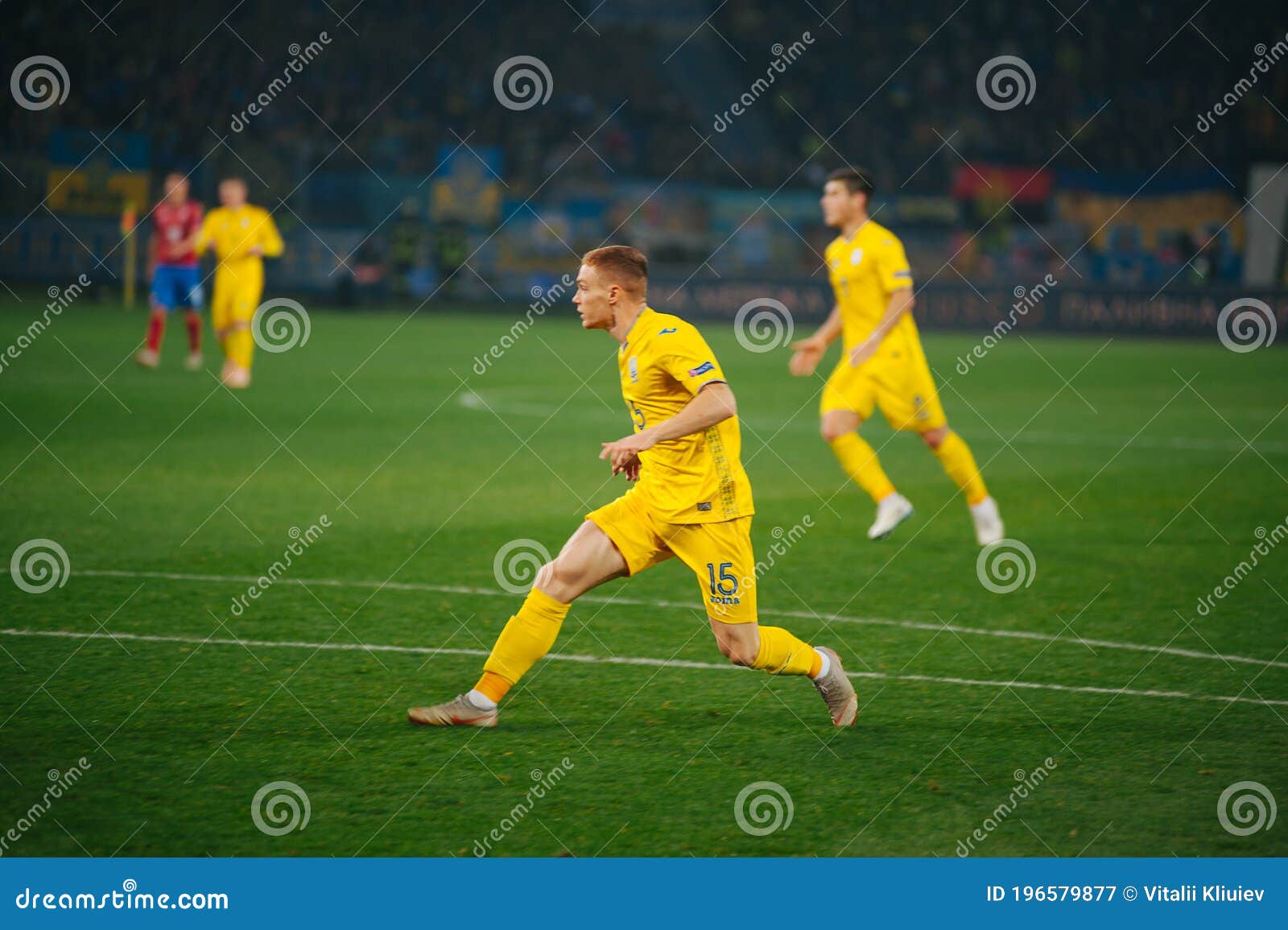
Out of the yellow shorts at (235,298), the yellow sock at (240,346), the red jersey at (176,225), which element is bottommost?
the yellow sock at (240,346)

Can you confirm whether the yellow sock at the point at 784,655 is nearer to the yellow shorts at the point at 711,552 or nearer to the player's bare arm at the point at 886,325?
the yellow shorts at the point at 711,552

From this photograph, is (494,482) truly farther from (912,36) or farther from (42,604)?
(912,36)

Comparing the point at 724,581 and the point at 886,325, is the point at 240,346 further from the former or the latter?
the point at 724,581

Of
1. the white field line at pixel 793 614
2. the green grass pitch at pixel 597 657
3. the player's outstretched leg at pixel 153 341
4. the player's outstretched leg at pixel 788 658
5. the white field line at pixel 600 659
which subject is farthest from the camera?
the player's outstretched leg at pixel 153 341

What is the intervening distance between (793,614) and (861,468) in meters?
2.16

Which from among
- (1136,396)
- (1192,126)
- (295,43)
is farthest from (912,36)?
(1136,396)

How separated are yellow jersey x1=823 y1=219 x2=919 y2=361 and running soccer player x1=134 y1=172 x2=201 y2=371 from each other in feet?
35.9

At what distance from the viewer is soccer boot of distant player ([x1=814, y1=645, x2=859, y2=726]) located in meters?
5.39

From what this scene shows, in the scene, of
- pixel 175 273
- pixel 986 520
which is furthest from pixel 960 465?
pixel 175 273

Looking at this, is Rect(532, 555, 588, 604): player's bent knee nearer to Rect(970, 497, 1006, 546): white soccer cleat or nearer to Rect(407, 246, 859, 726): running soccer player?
Rect(407, 246, 859, 726): running soccer player

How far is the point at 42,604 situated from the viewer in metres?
7.12

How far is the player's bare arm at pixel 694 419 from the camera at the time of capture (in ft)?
15.9

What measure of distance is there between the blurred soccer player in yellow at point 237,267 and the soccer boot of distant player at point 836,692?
41.2 ft

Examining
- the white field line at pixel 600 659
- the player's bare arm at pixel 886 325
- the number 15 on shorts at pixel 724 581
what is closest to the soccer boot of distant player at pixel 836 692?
the number 15 on shorts at pixel 724 581
